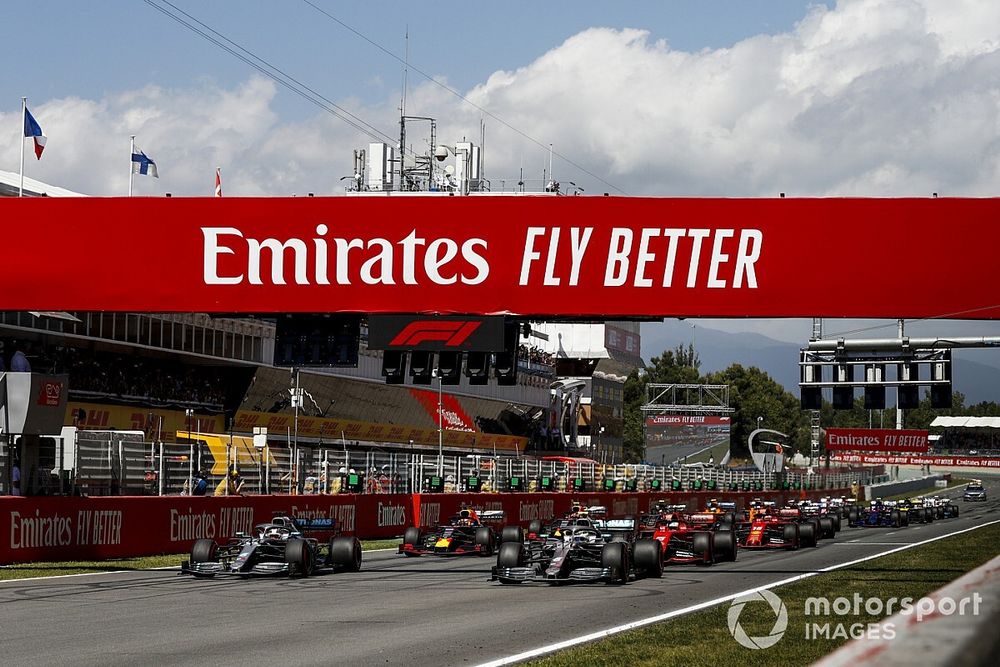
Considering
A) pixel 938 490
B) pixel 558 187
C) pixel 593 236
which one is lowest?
pixel 938 490

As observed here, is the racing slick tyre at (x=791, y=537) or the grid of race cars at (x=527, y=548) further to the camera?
the racing slick tyre at (x=791, y=537)

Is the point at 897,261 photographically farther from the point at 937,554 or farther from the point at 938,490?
the point at 938,490

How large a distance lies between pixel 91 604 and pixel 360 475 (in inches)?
643

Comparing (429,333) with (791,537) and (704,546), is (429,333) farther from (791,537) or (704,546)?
(791,537)

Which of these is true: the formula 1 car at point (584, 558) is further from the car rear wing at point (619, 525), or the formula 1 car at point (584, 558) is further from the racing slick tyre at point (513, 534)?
the racing slick tyre at point (513, 534)

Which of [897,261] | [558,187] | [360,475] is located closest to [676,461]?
[558,187]

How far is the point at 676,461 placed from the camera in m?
92.0

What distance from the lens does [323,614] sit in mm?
13039

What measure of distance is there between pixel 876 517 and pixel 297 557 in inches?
1221

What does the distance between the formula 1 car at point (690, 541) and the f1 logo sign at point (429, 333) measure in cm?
449

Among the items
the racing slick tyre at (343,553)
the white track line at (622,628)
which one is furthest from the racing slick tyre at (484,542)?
the white track line at (622,628)

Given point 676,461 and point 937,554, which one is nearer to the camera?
point 937,554

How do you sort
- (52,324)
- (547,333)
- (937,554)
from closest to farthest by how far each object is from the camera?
1. (937,554)
2. (52,324)
3. (547,333)

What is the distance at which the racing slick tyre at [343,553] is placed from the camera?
63.0 feet
